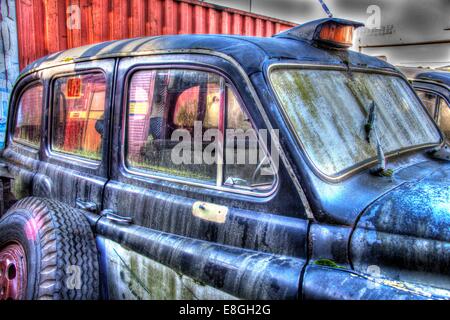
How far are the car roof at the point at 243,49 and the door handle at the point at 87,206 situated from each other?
872 millimetres

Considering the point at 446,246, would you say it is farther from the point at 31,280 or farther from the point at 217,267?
the point at 31,280

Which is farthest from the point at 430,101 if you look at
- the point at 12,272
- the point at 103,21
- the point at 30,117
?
the point at 103,21

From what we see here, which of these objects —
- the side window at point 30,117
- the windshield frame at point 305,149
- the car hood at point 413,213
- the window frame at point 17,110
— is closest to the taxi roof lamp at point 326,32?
the windshield frame at point 305,149

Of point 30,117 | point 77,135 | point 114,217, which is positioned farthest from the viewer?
point 30,117

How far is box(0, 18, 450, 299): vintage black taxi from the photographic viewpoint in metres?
1.67

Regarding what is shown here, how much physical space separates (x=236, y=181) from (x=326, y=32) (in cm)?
105

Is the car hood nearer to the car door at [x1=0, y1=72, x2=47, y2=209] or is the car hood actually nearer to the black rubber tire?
the black rubber tire

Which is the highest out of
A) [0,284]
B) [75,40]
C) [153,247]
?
[75,40]

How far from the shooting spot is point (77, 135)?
282 cm

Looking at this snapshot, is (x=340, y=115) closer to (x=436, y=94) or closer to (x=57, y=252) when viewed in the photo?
(x=57, y=252)

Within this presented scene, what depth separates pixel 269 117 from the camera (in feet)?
6.04

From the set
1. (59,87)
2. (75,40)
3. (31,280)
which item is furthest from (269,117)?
(75,40)

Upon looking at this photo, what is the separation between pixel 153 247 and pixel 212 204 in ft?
1.26

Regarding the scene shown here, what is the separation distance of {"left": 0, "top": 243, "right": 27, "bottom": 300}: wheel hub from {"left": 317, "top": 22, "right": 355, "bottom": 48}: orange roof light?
207 centimetres
